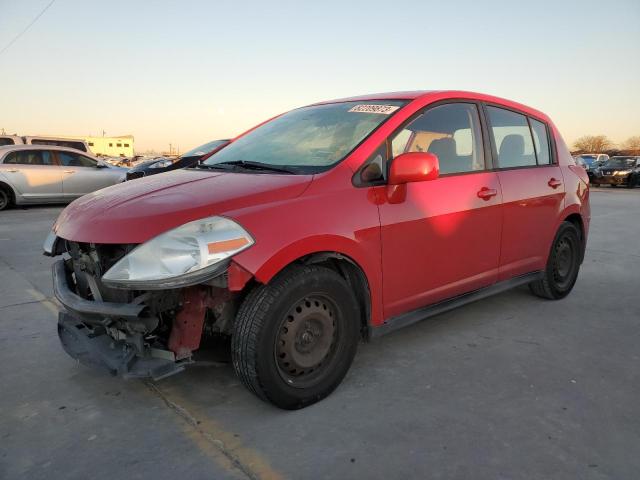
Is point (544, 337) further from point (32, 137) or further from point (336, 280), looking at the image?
point (32, 137)

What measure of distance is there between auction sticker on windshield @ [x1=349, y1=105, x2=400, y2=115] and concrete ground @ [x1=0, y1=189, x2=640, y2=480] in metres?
1.55

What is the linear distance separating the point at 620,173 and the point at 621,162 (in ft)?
2.76

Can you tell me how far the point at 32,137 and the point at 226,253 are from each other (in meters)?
14.9

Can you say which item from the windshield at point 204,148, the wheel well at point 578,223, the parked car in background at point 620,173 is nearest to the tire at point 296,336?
the wheel well at point 578,223

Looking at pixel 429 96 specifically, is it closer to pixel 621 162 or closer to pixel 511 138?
pixel 511 138

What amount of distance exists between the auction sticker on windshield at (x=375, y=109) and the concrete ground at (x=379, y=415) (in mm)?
1554

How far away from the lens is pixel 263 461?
2.16 meters

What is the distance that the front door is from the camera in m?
2.91

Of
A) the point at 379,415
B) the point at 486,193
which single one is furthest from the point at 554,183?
the point at 379,415

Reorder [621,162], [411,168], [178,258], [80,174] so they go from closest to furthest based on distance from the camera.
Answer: [178,258], [411,168], [80,174], [621,162]

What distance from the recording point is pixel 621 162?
73.9 ft

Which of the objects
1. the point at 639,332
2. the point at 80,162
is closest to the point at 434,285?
the point at 639,332

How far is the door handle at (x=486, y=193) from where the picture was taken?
3.37 metres

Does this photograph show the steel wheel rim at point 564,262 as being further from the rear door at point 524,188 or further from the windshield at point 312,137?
the windshield at point 312,137
